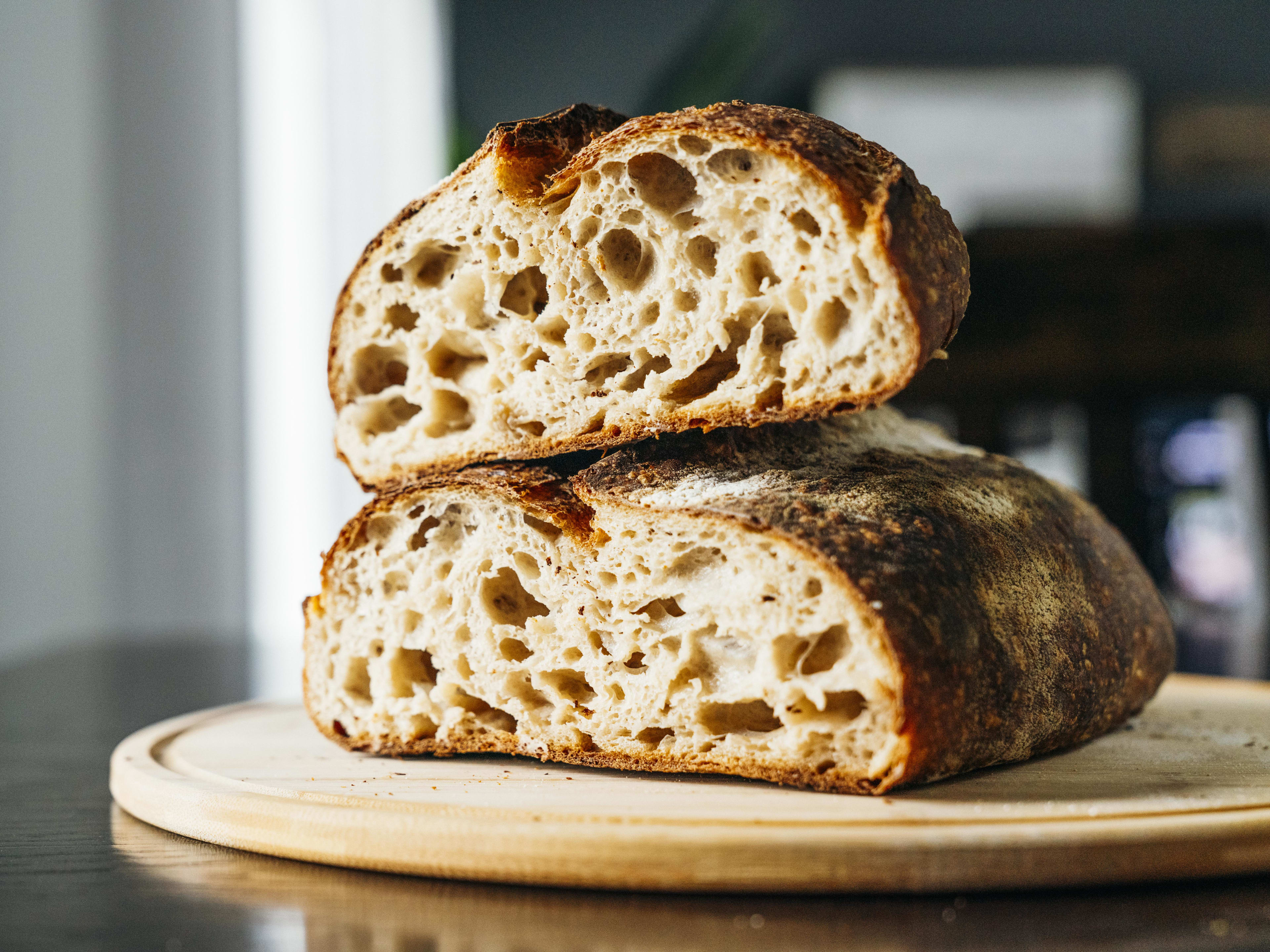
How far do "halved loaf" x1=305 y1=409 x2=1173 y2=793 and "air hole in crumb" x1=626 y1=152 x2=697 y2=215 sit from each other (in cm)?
→ 34

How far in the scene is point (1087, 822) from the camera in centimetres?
133

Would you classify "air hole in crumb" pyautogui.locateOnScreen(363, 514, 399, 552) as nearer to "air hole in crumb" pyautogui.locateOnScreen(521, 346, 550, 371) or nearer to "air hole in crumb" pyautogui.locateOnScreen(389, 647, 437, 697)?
"air hole in crumb" pyautogui.locateOnScreen(389, 647, 437, 697)

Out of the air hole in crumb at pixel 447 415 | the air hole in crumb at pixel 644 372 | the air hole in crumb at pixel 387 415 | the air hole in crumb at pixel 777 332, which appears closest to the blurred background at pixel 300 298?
the air hole in crumb at pixel 387 415

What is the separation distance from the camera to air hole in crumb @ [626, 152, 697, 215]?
1780 millimetres

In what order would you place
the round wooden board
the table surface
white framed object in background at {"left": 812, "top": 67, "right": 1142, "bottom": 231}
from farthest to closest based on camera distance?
1. white framed object in background at {"left": 812, "top": 67, "right": 1142, "bottom": 231}
2. the round wooden board
3. the table surface

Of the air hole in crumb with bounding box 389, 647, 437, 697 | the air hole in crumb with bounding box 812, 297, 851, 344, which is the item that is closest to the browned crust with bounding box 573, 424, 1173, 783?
the air hole in crumb with bounding box 812, 297, 851, 344

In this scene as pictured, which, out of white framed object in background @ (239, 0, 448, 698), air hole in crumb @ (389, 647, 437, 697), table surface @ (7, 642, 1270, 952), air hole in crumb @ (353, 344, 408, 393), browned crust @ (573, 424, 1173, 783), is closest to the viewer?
table surface @ (7, 642, 1270, 952)

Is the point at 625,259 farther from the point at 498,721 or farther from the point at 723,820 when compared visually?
the point at 723,820

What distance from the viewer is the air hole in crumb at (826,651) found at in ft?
5.17

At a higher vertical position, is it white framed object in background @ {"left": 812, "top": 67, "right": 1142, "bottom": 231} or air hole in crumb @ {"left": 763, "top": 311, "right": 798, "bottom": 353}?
white framed object in background @ {"left": 812, "top": 67, "right": 1142, "bottom": 231}

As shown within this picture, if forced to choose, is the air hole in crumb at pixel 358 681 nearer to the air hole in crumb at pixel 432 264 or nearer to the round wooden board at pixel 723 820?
the round wooden board at pixel 723 820

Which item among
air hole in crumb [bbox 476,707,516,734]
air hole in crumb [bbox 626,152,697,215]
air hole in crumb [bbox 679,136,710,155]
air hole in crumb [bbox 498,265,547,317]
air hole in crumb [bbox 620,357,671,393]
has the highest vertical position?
air hole in crumb [bbox 679,136,710,155]

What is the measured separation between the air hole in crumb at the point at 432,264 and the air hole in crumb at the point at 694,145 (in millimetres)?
446

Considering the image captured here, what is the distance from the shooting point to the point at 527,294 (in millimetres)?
1959
